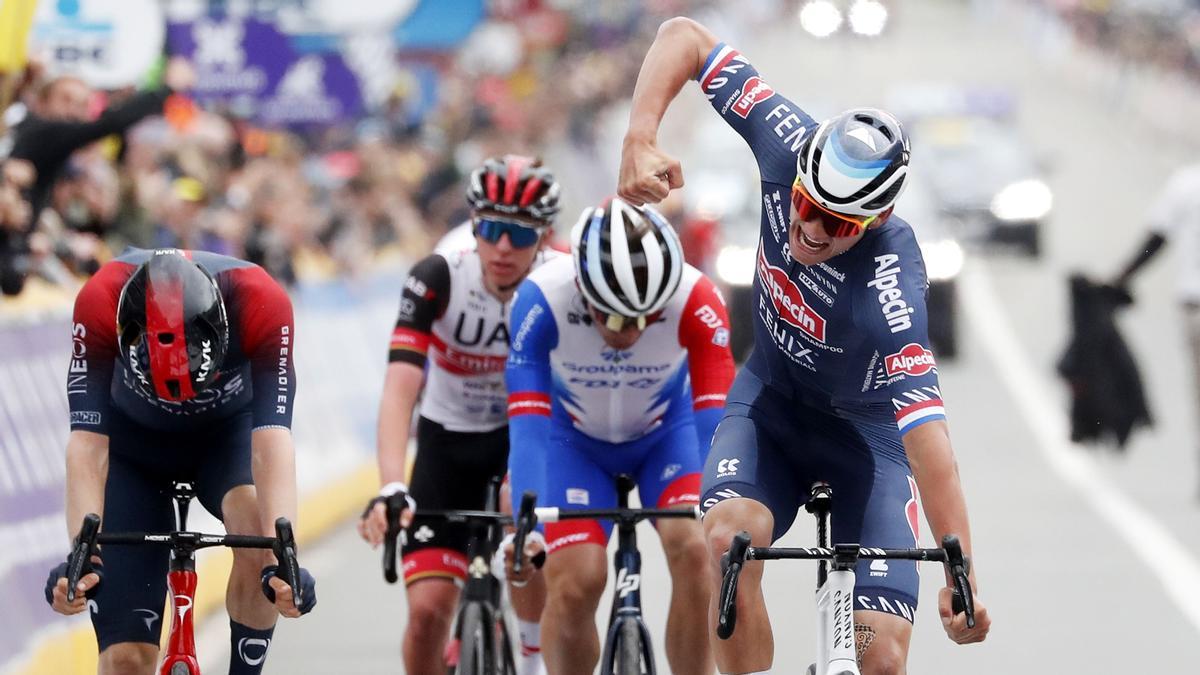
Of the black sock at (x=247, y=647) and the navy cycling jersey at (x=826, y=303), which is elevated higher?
the navy cycling jersey at (x=826, y=303)

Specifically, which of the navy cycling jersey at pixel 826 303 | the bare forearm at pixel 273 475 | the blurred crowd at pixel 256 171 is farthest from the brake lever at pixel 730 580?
the blurred crowd at pixel 256 171

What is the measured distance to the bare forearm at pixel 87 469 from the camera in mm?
5996

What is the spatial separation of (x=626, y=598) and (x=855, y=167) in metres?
1.86

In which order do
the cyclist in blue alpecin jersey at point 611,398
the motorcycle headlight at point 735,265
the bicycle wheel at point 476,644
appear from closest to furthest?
the cyclist in blue alpecin jersey at point 611,398
the bicycle wheel at point 476,644
the motorcycle headlight at point 735,265

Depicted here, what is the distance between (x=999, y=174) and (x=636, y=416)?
27.2 m

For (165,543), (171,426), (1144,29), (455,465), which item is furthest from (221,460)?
(1144,29)

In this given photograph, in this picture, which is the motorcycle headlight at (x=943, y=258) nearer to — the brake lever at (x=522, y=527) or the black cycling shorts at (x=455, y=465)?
the black cycling shorts at (x=455, y=465)

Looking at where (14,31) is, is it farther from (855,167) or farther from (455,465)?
(855,167)

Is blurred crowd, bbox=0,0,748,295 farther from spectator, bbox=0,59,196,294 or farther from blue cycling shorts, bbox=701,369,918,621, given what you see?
blue cycling shorts, bbox=701,369,918,621

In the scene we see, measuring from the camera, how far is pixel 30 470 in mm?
8828

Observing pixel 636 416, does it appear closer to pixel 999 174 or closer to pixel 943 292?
pixel 943 292

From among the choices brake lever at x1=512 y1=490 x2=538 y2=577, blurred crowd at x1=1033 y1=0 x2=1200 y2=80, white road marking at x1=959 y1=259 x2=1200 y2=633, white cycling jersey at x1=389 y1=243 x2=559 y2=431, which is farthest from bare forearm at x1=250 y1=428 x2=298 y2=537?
blurred crowd at x1=1033 y1=0 x2=1200 y2=80

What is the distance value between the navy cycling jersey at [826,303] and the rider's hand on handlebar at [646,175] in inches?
18.6

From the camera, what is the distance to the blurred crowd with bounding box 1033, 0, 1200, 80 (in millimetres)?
48531
